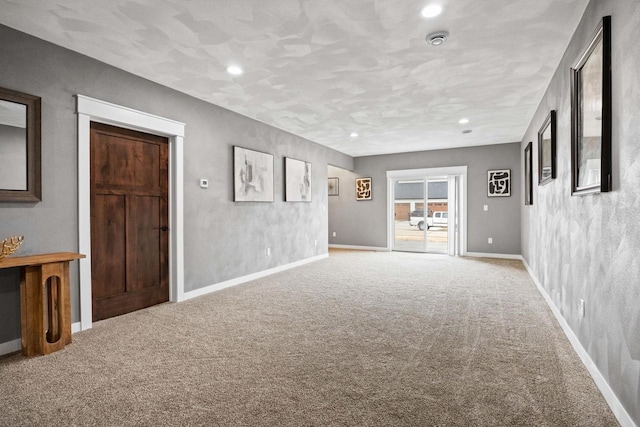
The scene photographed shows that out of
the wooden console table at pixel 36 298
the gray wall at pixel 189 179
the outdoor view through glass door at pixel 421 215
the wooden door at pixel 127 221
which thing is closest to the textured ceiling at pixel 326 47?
the gray wall at pixel 189 179

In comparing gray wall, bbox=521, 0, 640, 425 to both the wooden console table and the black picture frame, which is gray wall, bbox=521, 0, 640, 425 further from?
the black picture frame

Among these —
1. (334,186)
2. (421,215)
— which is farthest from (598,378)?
(334,186)

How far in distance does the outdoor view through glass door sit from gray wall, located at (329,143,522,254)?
13.9 inches

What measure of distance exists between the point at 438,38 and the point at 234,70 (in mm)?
1934

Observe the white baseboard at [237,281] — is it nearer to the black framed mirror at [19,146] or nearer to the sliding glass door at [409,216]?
the black framed mirror at [19,146]

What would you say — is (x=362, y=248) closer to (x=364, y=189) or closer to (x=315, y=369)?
(x=364, y=189)

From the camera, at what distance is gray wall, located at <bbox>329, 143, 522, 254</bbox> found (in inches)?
283

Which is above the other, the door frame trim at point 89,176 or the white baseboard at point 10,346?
the door frame trim at point 89,176

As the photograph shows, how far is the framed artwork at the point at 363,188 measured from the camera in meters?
8.76

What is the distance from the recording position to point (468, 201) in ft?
25.1

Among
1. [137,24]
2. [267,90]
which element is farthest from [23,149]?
[267,90]

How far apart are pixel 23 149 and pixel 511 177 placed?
7.78 metres

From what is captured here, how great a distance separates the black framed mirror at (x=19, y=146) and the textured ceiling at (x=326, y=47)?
571 mm

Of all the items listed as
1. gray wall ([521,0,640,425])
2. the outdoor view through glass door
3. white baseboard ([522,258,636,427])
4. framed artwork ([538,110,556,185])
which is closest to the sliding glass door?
the outdoor view through glass door
